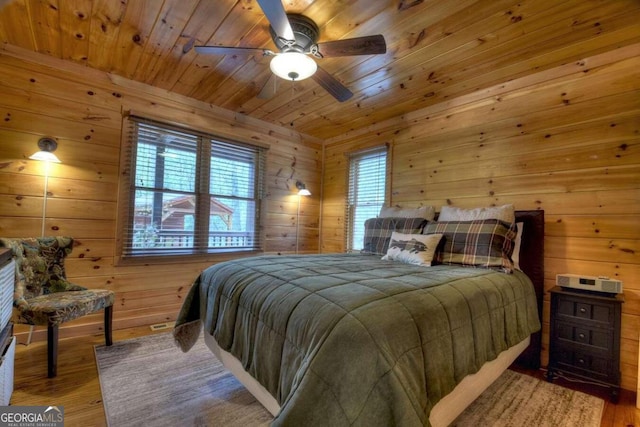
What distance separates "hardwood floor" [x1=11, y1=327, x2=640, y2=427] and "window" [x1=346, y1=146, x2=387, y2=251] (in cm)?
229

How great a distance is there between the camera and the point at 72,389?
1.83 meters

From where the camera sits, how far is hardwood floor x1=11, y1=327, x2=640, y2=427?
1637mm

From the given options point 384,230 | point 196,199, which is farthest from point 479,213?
point 196,199

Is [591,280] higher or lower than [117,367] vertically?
higher

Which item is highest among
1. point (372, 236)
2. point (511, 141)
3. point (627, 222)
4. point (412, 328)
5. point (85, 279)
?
point (511, 141)

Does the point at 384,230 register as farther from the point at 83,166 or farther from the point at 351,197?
the point at 83,166

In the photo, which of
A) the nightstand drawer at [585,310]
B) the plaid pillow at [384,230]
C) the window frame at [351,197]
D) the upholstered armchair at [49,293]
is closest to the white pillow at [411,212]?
the plaid pillow at [384,230]

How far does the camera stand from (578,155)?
7.54ft

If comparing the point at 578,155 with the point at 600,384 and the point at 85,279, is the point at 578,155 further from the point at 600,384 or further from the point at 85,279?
the point at 85,279

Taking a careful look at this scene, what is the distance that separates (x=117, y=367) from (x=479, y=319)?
2430 millimetres

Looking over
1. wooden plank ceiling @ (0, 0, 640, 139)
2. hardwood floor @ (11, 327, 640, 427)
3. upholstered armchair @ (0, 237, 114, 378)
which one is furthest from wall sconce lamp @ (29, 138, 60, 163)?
hardwood floor @ (11, 327, 640, 427)

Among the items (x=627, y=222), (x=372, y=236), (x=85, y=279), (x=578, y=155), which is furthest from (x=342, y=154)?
(x=85, y=279)

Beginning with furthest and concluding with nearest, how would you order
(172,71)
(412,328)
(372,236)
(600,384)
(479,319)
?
(372,236)
(172,71)
(600,384)
(479,319)
(412,328)

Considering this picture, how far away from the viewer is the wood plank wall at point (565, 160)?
2.08 metres
